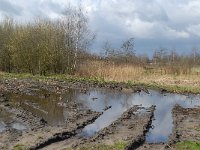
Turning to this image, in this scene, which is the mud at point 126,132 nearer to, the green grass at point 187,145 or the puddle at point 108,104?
the puddle at point 108,104

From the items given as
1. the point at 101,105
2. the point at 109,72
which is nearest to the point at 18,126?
the point at 101,105

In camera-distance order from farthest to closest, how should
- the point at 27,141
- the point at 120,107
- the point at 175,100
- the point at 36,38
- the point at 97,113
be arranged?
the point at 36,38 < the point at 175,100 < the point at 120,107 < the point at 97,113 < the point at 27,141

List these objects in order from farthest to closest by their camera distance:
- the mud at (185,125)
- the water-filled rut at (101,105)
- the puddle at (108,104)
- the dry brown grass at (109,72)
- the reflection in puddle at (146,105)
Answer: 1. the dry brown grass at (109,72)
2. the puddle at (108,104)
3. the water-filled rut at (101,105)
4. the reflection in puddle at (146,105)
5. the mud at (185,125)

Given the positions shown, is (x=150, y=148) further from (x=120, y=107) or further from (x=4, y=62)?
(x=4, y=62)

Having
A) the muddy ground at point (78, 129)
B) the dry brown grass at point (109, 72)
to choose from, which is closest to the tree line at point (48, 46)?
the dry brown grass at point (109, 72)

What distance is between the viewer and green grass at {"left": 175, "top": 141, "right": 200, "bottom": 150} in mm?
13359

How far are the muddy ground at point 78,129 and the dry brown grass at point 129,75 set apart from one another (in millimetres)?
13765

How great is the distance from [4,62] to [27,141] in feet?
114

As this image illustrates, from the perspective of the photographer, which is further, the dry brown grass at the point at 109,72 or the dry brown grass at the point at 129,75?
the dry brown grass at the point at 109,72

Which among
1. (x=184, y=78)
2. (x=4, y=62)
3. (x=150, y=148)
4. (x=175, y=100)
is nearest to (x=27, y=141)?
(x=150, y=148)

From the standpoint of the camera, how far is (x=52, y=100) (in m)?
23.8

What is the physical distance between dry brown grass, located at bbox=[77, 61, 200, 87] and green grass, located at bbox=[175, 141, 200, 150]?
21.9 m

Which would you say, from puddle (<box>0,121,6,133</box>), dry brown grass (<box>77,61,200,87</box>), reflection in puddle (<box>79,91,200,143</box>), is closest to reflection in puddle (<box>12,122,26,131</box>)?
puddle (<box>0,121,6,133</box>)

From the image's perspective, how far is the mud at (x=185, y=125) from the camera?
15.1m
